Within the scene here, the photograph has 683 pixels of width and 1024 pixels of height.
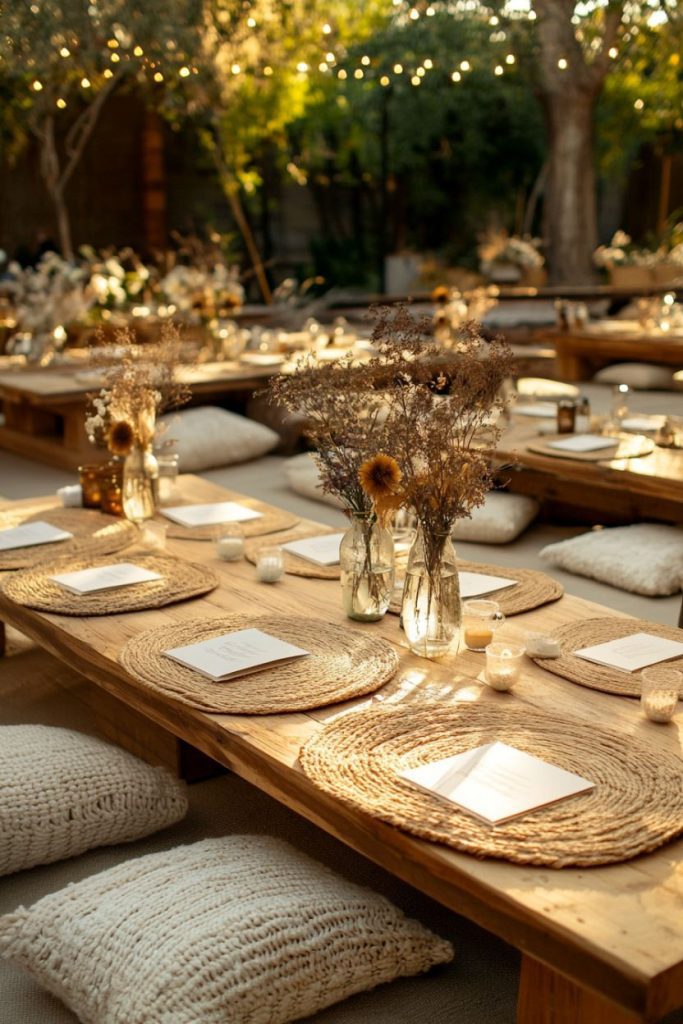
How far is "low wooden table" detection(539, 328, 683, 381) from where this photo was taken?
7.12 meters

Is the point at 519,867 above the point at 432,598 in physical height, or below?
below

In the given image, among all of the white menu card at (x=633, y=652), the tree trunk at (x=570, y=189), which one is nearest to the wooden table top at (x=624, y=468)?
the white menu card at (x=633, y=652)

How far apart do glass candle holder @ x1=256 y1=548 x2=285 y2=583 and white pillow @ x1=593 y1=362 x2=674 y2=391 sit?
191 inches

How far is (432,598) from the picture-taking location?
232cm

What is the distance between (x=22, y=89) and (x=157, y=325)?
9.19 feet

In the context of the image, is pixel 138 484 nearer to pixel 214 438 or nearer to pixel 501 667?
pixel 501 667

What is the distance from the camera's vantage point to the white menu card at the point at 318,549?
3.03 meters

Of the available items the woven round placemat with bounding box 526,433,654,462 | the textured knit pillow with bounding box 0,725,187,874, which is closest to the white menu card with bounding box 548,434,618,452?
the woven round placemat with bounding box 526,433,654,462

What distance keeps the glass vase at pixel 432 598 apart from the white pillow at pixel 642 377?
5270 mm

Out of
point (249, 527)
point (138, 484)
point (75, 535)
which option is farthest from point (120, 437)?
point (249, 527)

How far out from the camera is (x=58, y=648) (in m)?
2.59

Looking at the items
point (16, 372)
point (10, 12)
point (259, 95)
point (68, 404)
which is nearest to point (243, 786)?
point (68, 404)

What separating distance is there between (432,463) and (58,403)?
381cm

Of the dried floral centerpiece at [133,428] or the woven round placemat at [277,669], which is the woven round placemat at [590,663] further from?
the dried floral centerpiece at [133,428]
